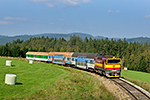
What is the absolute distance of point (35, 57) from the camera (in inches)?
2542

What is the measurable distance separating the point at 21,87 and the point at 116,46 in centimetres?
13052

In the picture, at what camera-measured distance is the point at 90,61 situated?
1347 inches

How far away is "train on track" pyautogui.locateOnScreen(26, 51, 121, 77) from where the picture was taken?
26.7 meters

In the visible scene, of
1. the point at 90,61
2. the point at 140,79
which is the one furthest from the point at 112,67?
the point at 140,79

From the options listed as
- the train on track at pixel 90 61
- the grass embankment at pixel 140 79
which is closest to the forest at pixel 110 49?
the train on track at pixel 90 61

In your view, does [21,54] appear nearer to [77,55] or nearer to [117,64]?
[77,55]

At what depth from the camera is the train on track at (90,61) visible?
26728mm

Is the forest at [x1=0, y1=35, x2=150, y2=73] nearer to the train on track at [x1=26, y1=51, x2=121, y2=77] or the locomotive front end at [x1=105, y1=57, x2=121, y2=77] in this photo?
the train on track at [x1=26, y1=51, x2=121, y2=77]

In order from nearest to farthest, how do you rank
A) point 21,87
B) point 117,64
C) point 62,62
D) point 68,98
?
1. point 68,98
2. point 21,87
3. point 117,64
4. point 62,62

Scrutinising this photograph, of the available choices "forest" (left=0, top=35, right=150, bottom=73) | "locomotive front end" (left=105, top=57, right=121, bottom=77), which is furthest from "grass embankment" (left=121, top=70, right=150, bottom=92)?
"forest" (left=0, top=35, right=150, bottom=73)

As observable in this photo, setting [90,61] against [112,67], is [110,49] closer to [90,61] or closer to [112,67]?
[90,61]

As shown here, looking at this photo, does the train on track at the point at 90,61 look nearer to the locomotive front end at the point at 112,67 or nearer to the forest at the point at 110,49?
the locomotive front end at the point at 112,67

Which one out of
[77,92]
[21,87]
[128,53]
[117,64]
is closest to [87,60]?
[117,64]

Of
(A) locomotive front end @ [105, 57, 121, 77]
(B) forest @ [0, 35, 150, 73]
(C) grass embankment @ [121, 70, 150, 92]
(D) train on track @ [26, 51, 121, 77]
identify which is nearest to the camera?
(C) grass embankment @ [121, 70, 150, 92]
